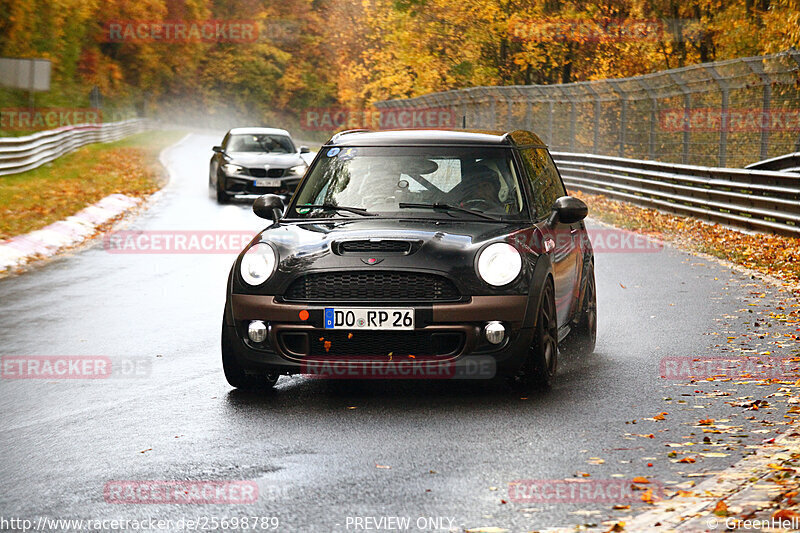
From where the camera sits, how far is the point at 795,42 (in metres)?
28.4

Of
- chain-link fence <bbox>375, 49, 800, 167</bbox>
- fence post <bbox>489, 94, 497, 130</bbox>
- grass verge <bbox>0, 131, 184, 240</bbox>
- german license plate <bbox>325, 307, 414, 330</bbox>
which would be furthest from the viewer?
fence post <bbox>489, 94, 497, 130</bbox>

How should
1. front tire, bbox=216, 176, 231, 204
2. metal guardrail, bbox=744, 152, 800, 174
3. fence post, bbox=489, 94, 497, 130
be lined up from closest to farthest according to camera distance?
metal guardrail, bbox=744, 152, 800, 174 → front tire, bbox=216, 176, 231, 204 → fence post, bbox=489, 94, 497, 130

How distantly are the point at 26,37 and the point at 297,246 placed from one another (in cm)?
5778

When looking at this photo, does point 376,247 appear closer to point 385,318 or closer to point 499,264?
point 385,318

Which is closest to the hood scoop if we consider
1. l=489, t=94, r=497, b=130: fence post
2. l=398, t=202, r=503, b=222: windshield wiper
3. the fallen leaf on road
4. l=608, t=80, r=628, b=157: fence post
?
l=398, t=202, r=503, b=222: windshield wiper

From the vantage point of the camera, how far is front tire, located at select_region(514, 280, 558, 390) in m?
7.20

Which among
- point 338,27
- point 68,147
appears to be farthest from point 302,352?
point 338,27

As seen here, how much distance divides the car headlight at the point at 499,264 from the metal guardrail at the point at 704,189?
10.0 m

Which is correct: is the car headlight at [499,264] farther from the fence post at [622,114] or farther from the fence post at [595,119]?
the fence post at [595,119]

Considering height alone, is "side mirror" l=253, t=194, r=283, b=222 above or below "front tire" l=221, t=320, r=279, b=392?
above

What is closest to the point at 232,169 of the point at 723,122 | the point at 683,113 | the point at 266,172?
the point at 266,172

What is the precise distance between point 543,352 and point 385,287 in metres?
1.03

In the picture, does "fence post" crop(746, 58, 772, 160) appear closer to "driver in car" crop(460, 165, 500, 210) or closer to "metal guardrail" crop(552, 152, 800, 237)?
"metal guardrail" crop(552, 152, 800, 237)

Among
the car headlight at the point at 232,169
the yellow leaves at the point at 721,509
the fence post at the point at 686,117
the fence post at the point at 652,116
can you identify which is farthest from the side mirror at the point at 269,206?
the fence post at the point at 652,116
